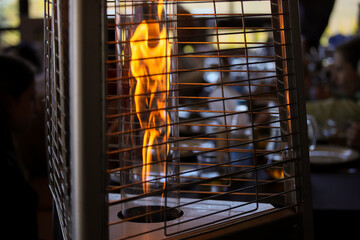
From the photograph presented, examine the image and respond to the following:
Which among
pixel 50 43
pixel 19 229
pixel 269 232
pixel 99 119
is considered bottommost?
pixel 19 229

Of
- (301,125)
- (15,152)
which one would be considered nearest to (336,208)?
(301,125)

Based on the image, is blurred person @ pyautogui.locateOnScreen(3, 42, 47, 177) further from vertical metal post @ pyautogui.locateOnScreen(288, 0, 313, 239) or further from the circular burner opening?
vertical metal post @ pyautogui.locateOnScreen(288, 0, 313, 239)

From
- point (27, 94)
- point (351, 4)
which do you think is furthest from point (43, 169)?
point (351, 4)

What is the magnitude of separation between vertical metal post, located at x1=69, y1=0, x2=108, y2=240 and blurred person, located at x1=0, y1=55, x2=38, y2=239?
2.93 feet

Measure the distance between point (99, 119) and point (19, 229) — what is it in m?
0.97

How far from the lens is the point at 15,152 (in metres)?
1.53

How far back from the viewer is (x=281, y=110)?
22.0 inches

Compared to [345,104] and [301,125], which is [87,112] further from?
[345,104]

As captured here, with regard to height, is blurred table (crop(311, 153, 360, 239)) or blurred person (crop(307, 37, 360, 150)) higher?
blurred person (crop(307, 37, 360, 150))

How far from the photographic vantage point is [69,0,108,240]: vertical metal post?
1.33 feet

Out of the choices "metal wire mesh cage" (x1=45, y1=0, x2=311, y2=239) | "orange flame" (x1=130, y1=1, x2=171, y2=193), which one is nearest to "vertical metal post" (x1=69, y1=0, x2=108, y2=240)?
"metal wire mesh cage" (x1=45, y1=0, x2=311, y2=239)

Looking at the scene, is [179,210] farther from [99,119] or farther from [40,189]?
[40,189]

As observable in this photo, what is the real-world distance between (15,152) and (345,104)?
5.76 ft

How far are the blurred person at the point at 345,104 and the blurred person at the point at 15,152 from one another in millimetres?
1262
